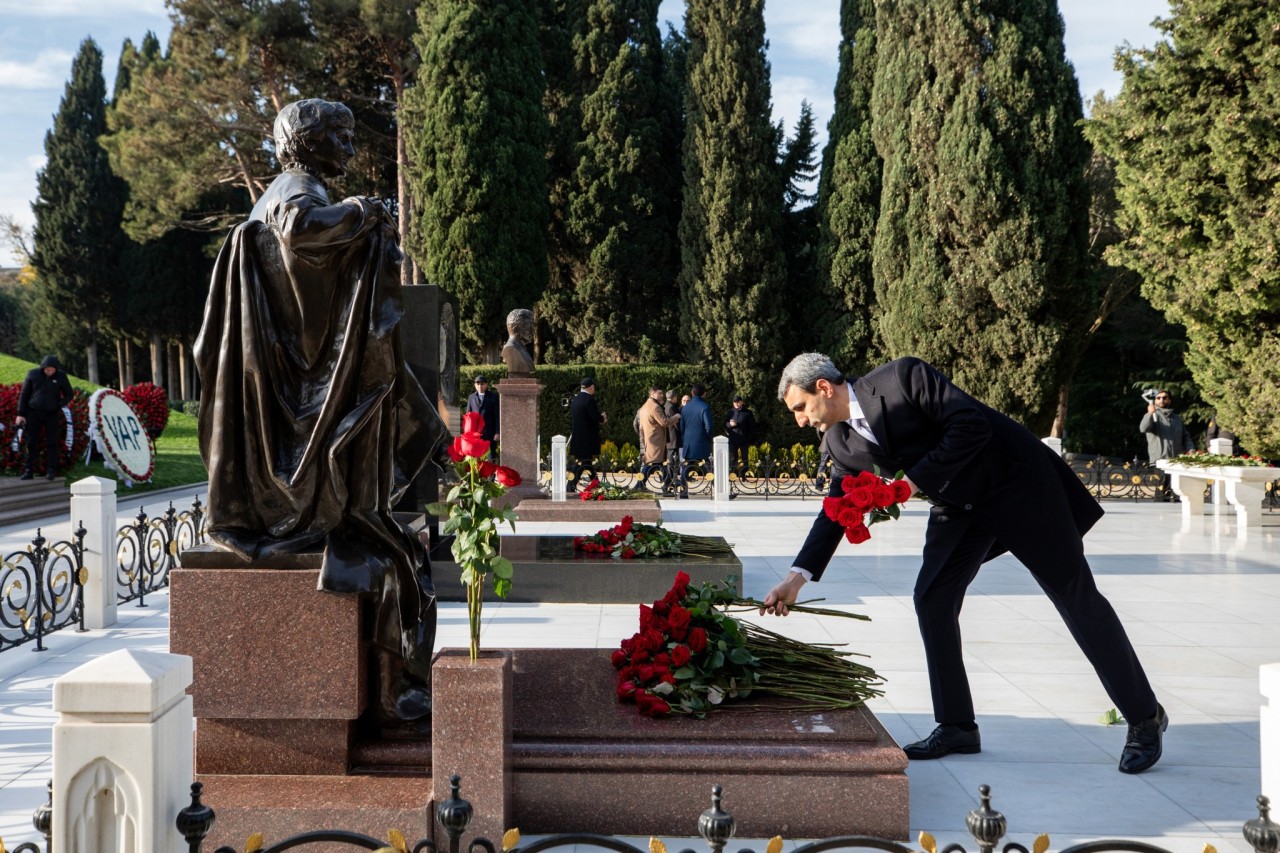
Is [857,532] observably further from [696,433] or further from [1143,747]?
[696,433]

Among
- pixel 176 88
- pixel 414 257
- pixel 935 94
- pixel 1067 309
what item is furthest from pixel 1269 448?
pixel 176 88

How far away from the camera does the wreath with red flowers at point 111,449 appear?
14820 millimetres

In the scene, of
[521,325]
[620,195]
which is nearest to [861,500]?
[521,325]

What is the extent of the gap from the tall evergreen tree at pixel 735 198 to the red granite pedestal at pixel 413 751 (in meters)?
20.1

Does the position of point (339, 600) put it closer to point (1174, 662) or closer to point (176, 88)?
point (1174, 662)

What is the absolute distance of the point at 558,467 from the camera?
48.3 ft

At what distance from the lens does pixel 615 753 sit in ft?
11.5

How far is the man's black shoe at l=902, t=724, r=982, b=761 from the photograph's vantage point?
13.8 ft

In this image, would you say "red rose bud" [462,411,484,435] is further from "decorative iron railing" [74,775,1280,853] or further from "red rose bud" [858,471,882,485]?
"red rose bud" [858,471,882,485]

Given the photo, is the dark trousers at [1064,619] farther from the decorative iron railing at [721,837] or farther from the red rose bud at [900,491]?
the decorative iron railing at [721,837]

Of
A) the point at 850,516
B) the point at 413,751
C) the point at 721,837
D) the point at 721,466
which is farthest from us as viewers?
the point at 721,466

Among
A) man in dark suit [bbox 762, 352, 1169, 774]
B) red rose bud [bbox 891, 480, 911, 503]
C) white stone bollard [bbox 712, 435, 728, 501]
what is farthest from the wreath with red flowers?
red rose bud [bbox 891, 480, 911, 503]

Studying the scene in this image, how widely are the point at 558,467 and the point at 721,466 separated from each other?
9.70 ft

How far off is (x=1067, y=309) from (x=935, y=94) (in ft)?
15.9
